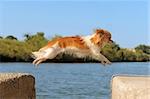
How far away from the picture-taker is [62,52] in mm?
8203

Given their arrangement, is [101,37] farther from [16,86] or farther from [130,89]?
[130,89]

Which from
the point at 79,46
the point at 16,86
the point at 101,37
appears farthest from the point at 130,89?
the point at 79,46

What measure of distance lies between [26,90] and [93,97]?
8.26m

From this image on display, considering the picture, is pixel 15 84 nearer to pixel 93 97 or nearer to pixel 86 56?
pixel 86 56

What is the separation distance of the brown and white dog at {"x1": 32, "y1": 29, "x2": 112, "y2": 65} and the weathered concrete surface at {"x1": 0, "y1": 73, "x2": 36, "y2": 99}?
63 cm

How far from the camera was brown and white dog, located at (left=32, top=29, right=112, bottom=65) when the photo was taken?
320 inches

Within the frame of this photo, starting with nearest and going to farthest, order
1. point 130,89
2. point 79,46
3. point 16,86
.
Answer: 1. point 130,89
2. point 16,86
3. point 79,46

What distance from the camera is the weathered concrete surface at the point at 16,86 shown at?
22.7 ft

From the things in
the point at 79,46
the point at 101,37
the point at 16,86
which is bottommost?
the point at 16,86

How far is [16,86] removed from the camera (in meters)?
7.18

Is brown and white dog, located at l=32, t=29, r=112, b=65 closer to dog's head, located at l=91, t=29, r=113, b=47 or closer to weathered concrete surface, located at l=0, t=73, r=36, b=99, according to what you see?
dog's head, located at l=91, t=29, r=113, b=47

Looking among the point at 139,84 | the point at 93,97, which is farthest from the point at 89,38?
the point at 93,97

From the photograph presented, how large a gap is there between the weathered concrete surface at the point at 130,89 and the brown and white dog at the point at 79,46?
137 cm

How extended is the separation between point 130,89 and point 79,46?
2.33 meters
